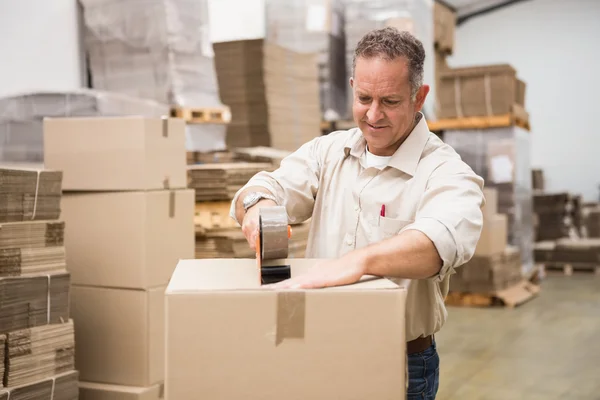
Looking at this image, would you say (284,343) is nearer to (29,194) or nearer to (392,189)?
(392,189)

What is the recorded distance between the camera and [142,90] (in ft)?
18.9

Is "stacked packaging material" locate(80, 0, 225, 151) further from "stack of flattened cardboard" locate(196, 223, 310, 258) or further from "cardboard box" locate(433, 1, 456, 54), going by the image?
"cardboard box" locate(433, 1, 456, 54)

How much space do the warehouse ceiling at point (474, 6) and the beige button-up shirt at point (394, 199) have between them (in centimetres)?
1276

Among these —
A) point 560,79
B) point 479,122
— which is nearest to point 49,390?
point 479,122

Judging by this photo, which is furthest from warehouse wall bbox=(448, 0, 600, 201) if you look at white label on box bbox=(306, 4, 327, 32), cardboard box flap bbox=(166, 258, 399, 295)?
cardboard box flap bbox=(166, 258, 399, 295)

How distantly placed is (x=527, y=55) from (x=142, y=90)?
10.4 metres

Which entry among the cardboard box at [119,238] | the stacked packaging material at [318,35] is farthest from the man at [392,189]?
the stacked packaging material at [318,35]

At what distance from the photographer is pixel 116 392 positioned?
3773mm

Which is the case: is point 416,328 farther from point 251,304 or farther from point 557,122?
point 557,122

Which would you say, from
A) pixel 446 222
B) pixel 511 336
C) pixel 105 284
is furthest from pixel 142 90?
pixel 446 222

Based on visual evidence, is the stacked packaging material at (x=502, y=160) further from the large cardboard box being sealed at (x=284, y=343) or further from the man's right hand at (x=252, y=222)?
the large cardboard box being sealed at (x=284, y=343)

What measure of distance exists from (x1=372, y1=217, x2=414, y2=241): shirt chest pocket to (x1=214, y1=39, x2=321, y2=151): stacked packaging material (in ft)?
14.9

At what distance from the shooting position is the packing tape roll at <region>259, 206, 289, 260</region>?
177 centimetres

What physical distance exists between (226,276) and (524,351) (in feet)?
15.7
